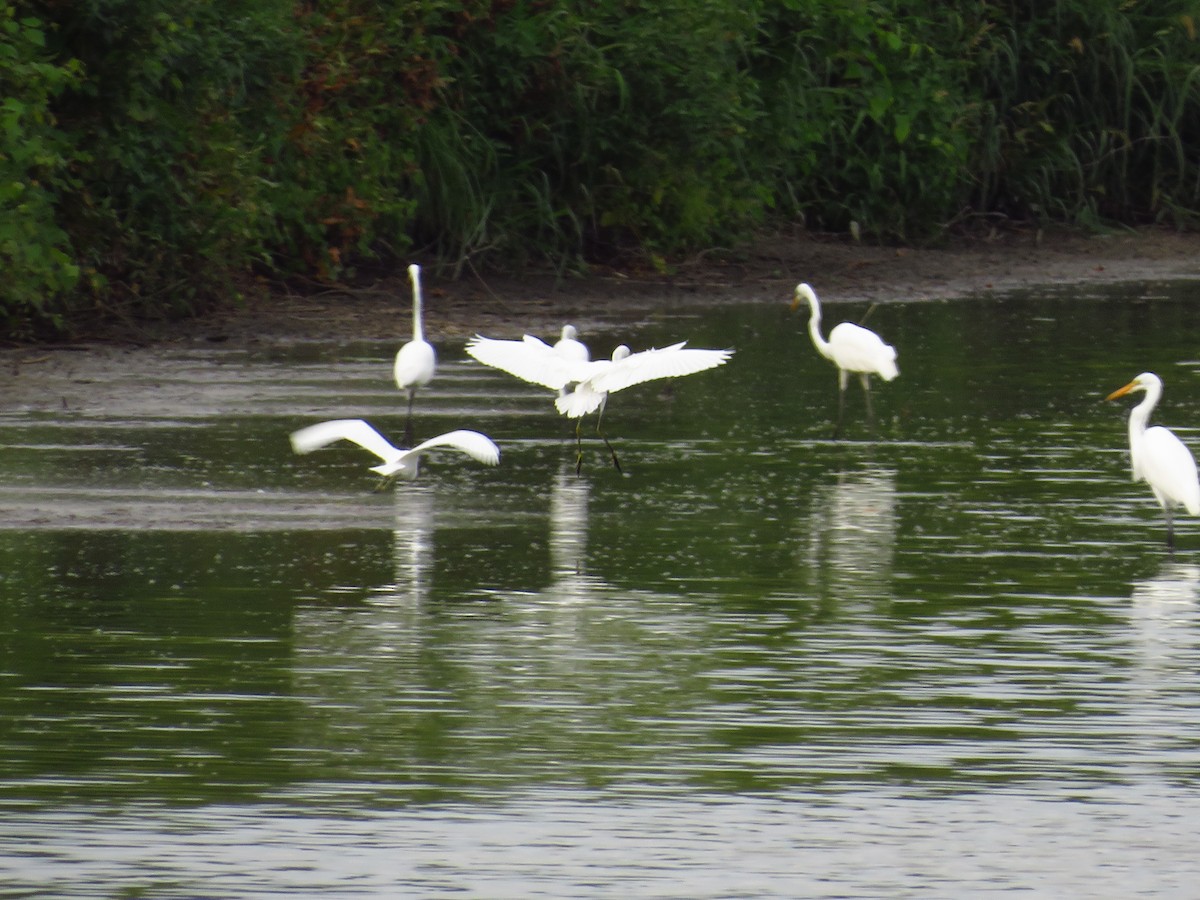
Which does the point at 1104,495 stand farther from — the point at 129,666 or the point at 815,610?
the point at 129,666

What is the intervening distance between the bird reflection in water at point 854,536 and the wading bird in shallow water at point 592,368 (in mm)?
943

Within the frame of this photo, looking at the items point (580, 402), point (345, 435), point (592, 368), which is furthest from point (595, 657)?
point (592, 368)

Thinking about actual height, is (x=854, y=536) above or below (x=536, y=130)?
below

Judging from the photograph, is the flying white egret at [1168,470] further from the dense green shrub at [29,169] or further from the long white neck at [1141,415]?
the dense green shrub at [29,169]

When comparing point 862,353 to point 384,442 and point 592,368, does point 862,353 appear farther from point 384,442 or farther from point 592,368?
point 384,442

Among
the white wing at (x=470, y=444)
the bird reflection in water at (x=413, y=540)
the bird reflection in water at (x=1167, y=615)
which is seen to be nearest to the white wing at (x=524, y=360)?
the bird reflection in water at (x=413, y=540)

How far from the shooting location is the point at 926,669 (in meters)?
8.07

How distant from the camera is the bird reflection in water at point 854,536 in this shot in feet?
31.6

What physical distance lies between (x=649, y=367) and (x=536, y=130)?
10421 mm

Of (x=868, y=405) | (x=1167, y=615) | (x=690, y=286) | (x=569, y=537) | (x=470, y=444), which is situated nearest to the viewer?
(x=1167, y=615)

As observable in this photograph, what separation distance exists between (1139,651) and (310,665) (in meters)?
2.72

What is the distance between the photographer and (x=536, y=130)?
2273cm

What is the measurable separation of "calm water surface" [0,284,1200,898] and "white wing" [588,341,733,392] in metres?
0.49

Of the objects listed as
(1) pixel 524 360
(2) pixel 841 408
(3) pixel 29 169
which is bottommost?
(2) pixel 841 408
